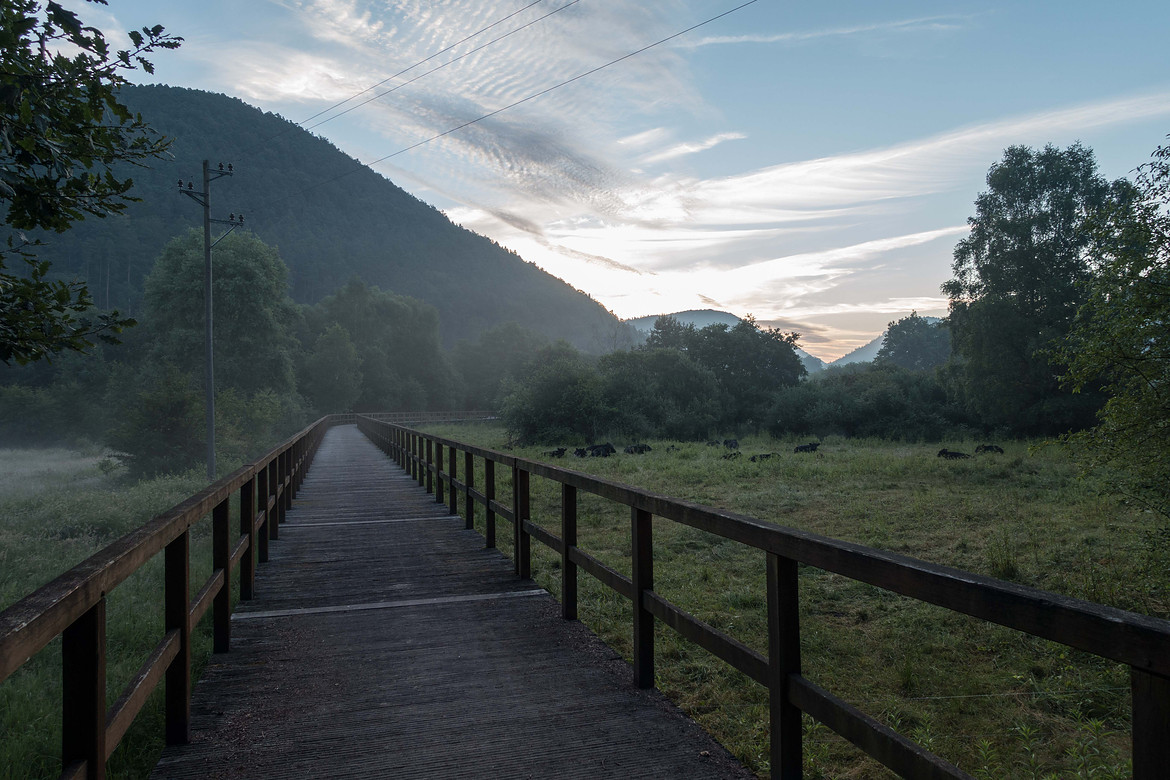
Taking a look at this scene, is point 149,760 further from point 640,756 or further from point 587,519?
point 587,519

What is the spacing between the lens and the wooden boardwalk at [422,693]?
117 inches

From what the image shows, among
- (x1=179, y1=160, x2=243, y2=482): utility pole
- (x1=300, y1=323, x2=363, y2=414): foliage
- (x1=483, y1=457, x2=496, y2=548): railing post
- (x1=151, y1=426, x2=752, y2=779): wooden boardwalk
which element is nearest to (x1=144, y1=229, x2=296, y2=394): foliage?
(x1=300, y1=323, x2=363, y2=414): foliage

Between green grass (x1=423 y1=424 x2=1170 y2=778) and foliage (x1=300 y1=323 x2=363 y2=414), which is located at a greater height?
foliage (x1=300 y1=323 x2=363 y2=414)

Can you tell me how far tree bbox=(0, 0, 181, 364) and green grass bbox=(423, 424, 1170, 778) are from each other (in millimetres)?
4146

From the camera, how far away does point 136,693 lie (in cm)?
255

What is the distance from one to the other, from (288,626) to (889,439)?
3409cm

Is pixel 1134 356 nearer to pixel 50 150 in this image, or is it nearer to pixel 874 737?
pixel 874 737

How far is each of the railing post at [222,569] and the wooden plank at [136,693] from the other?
1093 millimetres

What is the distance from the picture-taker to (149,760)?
3.29 m

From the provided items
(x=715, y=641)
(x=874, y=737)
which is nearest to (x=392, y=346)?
(x=715, y=641)

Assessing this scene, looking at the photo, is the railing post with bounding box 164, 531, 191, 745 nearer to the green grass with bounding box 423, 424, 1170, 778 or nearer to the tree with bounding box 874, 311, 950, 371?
the green grass with bounding box 423, 424, 1170, 778

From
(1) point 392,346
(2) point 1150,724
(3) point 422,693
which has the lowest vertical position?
(3) point 422,693

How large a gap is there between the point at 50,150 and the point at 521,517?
3971 millimetres

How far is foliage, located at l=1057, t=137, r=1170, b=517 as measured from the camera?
7086 mm
